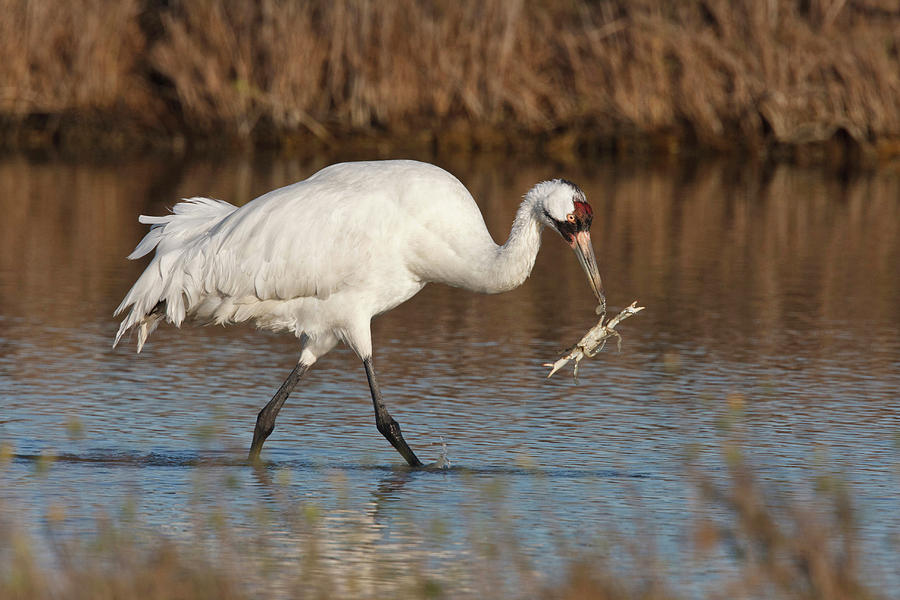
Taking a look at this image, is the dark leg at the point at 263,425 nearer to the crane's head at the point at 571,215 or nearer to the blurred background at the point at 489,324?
the blurred background at the point at 489,324

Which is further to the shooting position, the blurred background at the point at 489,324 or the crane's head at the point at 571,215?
the crane's head at the point at 571,215

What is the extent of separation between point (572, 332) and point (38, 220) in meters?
5.24

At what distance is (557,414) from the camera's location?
7684 millimetres

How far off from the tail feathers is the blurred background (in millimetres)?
469

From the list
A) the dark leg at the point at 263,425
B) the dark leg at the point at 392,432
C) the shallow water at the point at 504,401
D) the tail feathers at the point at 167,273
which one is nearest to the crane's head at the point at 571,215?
the shallow water at the point at 504,401

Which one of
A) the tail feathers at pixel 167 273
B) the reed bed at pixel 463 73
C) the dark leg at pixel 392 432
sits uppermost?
the reed bed at pixel 463 73

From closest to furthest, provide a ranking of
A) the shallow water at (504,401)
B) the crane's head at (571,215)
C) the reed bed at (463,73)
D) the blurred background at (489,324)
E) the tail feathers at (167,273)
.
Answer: the blurred background at (489,324) < the shallow water at (504,401) < the crane's head at (571,215) < the tail feathers at (167,273) < the reed bed at (463,73)

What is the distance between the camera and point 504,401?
7918 millimetres

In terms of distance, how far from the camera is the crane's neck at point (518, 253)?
6973 millimetres

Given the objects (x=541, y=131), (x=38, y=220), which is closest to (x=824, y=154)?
(x=541, y=131)

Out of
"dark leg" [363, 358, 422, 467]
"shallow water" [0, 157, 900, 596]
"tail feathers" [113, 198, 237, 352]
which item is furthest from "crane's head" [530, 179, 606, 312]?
"tail feathers" [113, 198, 237, 352]

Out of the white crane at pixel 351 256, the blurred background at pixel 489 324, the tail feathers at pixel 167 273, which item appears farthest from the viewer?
the tail feathers at pixel 167 273

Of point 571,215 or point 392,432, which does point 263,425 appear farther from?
point 571,215

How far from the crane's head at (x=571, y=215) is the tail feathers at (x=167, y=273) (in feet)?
4.78
